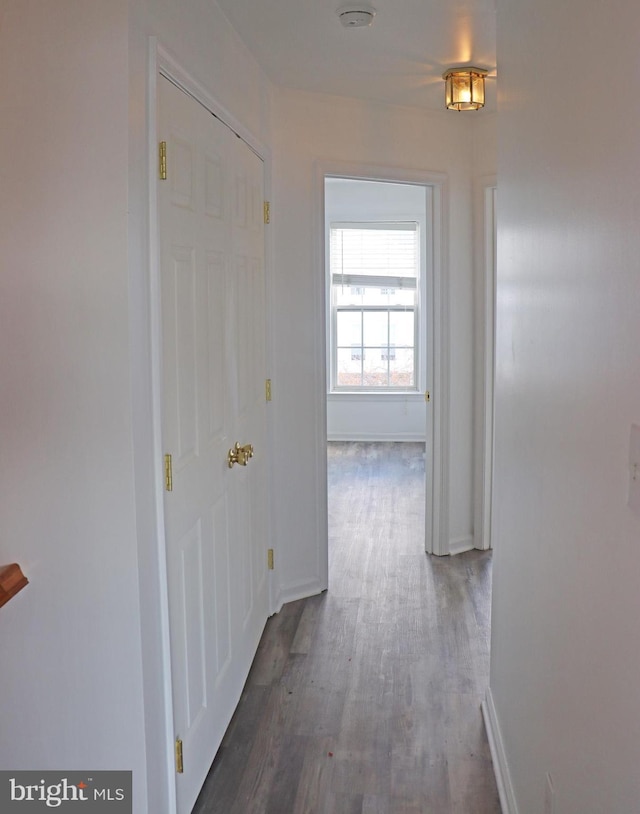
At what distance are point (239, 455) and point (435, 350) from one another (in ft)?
6.19

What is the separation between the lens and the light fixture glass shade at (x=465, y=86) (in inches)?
136

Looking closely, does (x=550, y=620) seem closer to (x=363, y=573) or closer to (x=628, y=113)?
(x=628, y=113)

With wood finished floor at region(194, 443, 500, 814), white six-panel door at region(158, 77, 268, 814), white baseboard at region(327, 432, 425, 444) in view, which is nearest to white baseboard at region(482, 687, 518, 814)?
wood finished floor at region(194, 443, 500, 814)

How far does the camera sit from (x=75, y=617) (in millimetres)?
1829

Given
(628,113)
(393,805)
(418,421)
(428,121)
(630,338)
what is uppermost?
(428,121)

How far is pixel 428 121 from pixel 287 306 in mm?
1324

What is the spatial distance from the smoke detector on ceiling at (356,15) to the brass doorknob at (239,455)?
4.98 feet

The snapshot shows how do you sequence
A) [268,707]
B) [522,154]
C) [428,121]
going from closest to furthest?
1. [522,154]
2. [268,707]
3. [428,121]

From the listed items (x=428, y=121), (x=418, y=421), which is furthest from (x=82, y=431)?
(x=418, y=421)

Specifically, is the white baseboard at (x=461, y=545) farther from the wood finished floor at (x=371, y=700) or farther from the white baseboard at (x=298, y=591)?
→ the white baseboard at (x=298, y=591)

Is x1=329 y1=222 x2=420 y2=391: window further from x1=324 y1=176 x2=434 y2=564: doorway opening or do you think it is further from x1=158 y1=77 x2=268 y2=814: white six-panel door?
x1=158 y1=77 x2=268 y2=814: white six-panel door

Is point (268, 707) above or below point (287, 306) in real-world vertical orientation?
below

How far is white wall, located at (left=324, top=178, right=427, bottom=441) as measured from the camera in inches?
305

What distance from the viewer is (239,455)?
2867 millimetres
